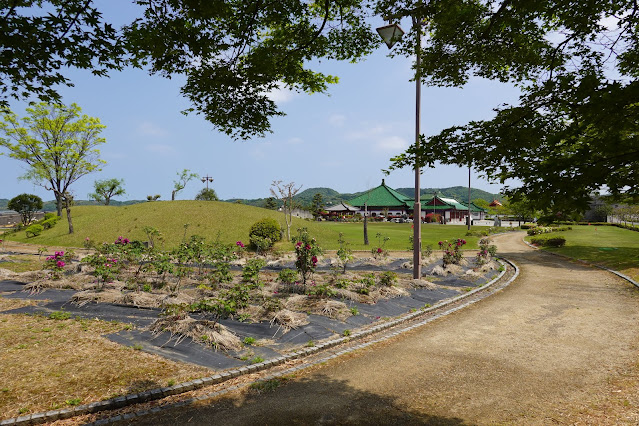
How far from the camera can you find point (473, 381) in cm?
591

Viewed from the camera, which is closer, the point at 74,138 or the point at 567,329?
the point at 567,329

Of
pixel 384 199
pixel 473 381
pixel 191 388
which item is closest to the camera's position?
pixel 191 388

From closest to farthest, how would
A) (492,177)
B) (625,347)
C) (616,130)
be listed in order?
1. (616,130)
2. (492,177)
3. (625,347)

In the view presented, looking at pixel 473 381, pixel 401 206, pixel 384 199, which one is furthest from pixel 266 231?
pixel 384 199

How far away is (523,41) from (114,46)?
654 cm

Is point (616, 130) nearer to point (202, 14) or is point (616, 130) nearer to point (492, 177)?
point (492, 177)

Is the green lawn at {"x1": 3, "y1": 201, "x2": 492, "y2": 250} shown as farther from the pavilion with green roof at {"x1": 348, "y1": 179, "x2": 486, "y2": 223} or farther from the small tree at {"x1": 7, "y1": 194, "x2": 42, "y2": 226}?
A: the pavilion with green roof at {"x1": 348, "y1": 179, "x2": 486, "y2": 223}

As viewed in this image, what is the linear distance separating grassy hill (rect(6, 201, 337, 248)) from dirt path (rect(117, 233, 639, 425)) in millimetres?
21721

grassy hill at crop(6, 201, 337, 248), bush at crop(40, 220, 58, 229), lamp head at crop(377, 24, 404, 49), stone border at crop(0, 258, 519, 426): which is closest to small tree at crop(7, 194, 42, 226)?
grassy hill at crop(6, 201, 337, 248)

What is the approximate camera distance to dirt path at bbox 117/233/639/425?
4855 millimetres

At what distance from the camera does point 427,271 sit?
54.6ft

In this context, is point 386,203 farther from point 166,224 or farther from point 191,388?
point 191,388

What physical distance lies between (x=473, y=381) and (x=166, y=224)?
30147 millimetres

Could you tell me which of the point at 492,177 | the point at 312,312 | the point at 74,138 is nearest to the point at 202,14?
the point at 492,177
